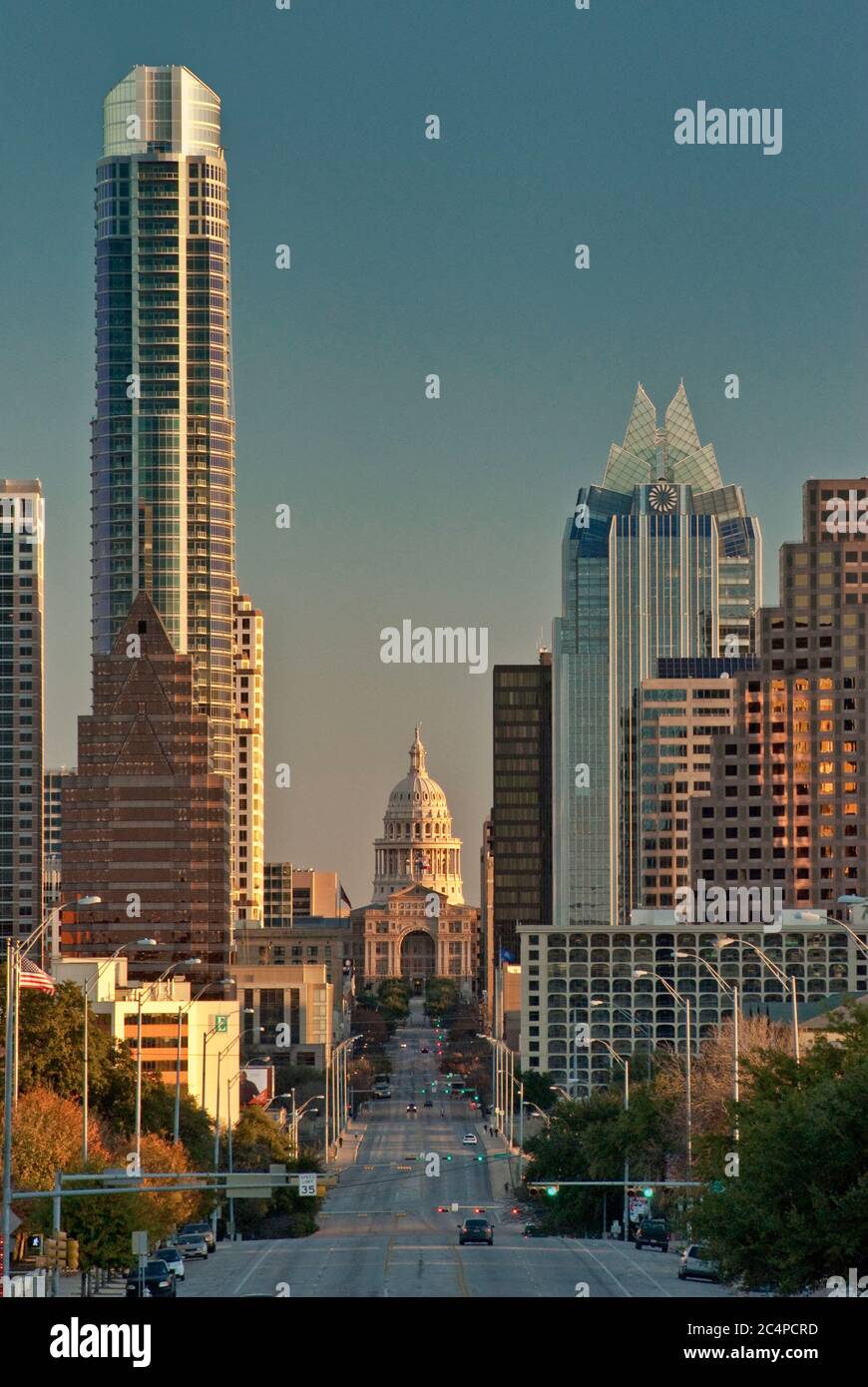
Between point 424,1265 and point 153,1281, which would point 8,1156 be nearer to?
point 153,1281

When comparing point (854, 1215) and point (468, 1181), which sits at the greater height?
point (854, 1215)

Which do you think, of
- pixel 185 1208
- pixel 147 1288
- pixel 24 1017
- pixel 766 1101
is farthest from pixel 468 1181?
pixel 766 1101

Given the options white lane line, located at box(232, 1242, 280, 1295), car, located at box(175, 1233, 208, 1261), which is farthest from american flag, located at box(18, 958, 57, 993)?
car, located at box(175, 1233, 208, 1261)

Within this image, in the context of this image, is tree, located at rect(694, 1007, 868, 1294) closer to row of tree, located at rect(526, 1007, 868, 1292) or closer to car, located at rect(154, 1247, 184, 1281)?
row of tree, located at rect(526, 1007, 868, 1292)

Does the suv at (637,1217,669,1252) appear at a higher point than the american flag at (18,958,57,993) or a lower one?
lower
